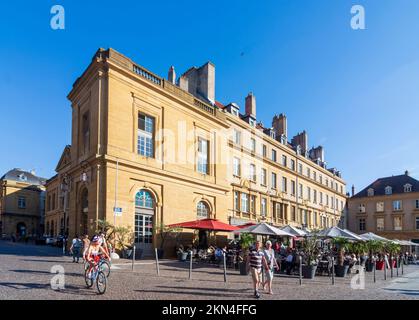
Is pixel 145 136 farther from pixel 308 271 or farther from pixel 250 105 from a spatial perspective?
pixel 250 105

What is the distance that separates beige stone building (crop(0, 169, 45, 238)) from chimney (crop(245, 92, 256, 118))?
141 ft

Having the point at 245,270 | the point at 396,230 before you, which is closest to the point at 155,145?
the point at 245,270

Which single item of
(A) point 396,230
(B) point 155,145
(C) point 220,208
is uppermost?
(B) point 155,145

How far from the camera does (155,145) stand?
24422 millimetres

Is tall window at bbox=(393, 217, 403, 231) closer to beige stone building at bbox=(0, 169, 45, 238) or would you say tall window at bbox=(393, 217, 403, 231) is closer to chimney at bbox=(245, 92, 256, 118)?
chimney at bbox=(245, 92, 256, 118)

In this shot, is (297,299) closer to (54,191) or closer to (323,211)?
(323,211)

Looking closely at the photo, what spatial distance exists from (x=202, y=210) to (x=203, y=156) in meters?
4.50

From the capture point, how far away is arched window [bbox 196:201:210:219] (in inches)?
1084

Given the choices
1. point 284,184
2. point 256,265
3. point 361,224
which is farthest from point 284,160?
point 256,265

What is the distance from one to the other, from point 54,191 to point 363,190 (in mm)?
51208

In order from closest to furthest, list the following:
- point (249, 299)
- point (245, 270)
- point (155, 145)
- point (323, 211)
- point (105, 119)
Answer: point (249, 299) → point (245, 270) → point (105, 119) → point (155, 145) → point (323, 211)

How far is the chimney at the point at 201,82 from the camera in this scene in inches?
1330

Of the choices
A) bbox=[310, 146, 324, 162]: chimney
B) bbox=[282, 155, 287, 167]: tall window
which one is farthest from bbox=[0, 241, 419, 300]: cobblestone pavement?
bbox=[310, 146, 324, 162]: chimney

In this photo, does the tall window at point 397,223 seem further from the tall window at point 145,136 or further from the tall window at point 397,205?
the tall window at point 145,136
